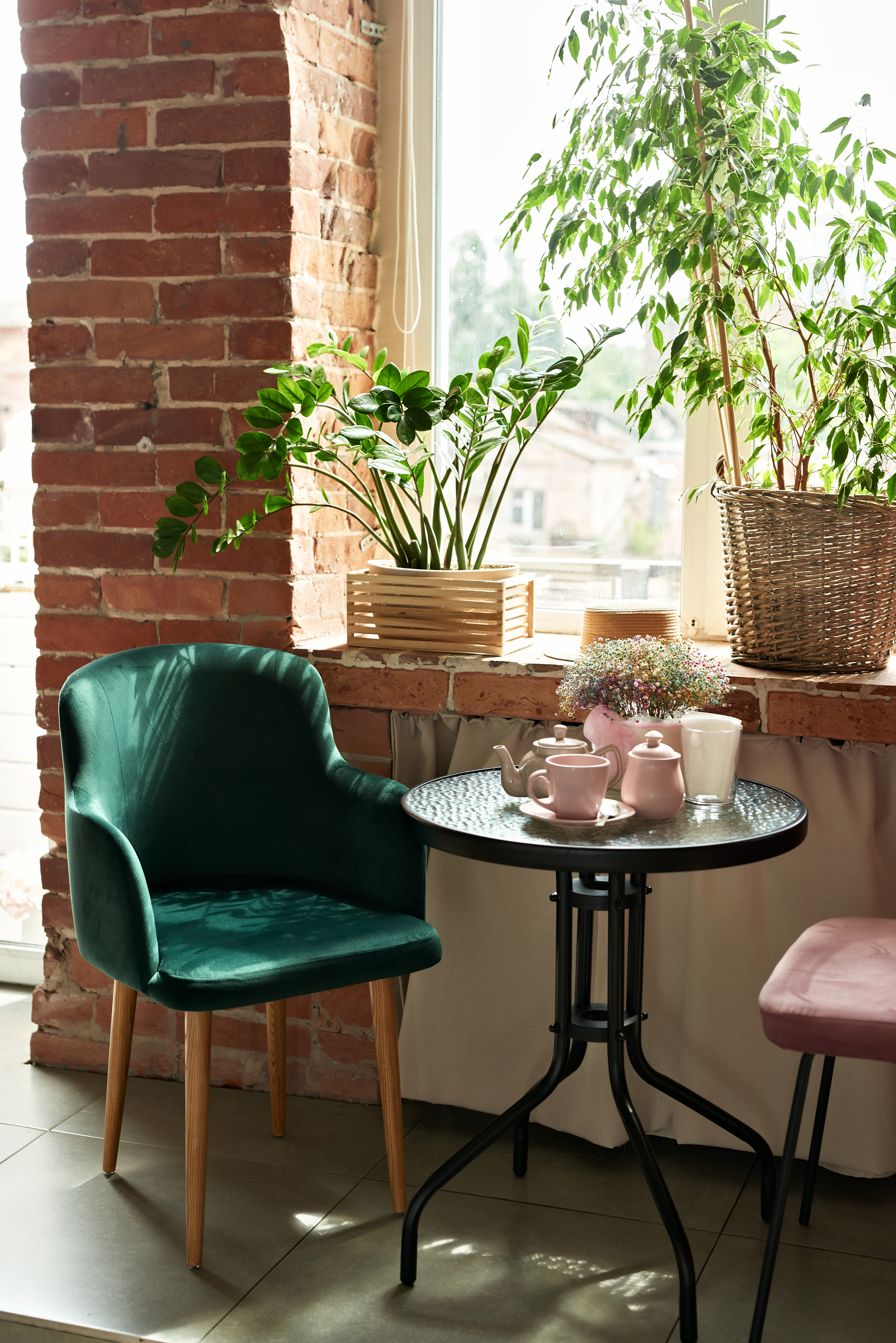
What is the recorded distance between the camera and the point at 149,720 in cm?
214

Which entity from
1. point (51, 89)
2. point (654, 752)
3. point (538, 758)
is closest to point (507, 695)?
point (538, 758)

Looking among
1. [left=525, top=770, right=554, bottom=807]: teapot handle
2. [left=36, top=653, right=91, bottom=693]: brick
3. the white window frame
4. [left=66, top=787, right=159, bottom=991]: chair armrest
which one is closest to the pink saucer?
[left=525, top=770, right=554, bottom=807]: teapot handle

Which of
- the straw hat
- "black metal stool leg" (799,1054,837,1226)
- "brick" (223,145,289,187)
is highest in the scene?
"brick" (223,145,289,187)

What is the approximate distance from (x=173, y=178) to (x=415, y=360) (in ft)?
1.89

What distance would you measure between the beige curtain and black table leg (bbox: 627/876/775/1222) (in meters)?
0.13

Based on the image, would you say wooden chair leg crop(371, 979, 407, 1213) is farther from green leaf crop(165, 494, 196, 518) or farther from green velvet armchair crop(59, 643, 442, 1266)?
green leaf crop(165, 494, 196, 518)

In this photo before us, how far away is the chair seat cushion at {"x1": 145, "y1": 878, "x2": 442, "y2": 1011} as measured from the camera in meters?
1.76

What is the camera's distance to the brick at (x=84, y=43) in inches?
87.6

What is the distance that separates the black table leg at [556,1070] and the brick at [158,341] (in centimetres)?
111

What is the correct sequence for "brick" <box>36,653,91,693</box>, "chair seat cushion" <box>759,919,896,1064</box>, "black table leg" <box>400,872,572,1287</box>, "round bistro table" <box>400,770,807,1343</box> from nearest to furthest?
"chair seat cushion" <box>759,919,896,1064</box> → "round bistro table" <box>400,770,807,1343</box> → "black table leg" <box>400,872,572,1287</box> → "brick" <box>36,653,91,693</box>

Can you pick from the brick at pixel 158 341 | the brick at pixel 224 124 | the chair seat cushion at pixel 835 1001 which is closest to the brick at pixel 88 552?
the brick at pixel 158 341

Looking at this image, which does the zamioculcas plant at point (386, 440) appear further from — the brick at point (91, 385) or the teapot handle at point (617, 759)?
the teapot handle at point (617, 759)

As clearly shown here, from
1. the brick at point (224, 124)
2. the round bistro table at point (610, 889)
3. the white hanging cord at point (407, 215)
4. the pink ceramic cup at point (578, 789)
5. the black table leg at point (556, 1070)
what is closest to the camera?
the round bistro table at point (610, 889)

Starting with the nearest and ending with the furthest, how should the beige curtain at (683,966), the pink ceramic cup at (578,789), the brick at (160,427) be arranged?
the pink ceramic cup at (578,789), the beige curtain at (683,966), the brick at (160,427)
